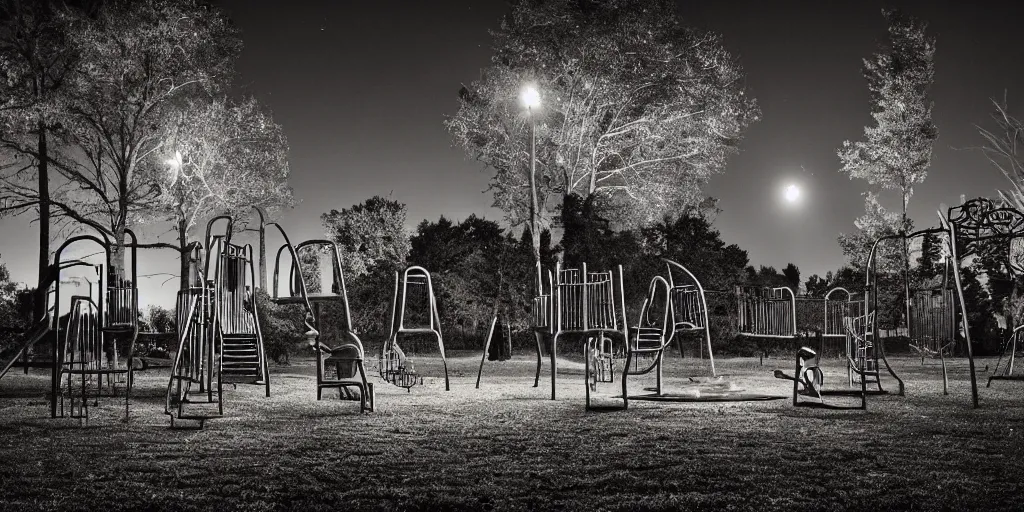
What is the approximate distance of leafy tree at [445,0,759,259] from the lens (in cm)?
2866

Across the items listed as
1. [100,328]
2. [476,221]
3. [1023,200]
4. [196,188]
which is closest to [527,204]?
[476,221]

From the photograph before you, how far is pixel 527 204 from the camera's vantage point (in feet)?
107

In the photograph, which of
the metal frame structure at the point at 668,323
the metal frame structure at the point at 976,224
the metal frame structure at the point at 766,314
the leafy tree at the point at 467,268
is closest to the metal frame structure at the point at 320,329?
the metal frame structure at the point at 668,323

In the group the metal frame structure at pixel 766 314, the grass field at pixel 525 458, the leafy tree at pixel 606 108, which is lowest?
the grass field at pixel 525 458

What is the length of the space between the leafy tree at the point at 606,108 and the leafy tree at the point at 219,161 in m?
7.57

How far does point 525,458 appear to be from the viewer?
550 centimetres

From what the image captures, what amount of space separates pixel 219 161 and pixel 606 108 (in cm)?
1435

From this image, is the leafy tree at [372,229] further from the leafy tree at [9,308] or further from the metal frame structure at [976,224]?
the metal frame structure at [976,224]

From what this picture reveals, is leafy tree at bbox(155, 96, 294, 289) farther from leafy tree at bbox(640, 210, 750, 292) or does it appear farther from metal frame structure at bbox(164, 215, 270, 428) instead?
metal frame structure at bbox(164, 215, 270, 428)

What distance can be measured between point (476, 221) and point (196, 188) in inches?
409

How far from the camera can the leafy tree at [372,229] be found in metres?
40.2

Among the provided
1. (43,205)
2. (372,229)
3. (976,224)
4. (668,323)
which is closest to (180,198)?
(43,205)

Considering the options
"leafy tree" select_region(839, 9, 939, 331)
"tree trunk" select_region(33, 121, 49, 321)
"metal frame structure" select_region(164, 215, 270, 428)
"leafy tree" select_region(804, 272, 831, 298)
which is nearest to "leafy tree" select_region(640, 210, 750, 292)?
"leafy tree" select_region(804, 272, 831, 298)

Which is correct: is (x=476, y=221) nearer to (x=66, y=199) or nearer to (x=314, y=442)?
(x=66, y=199)
